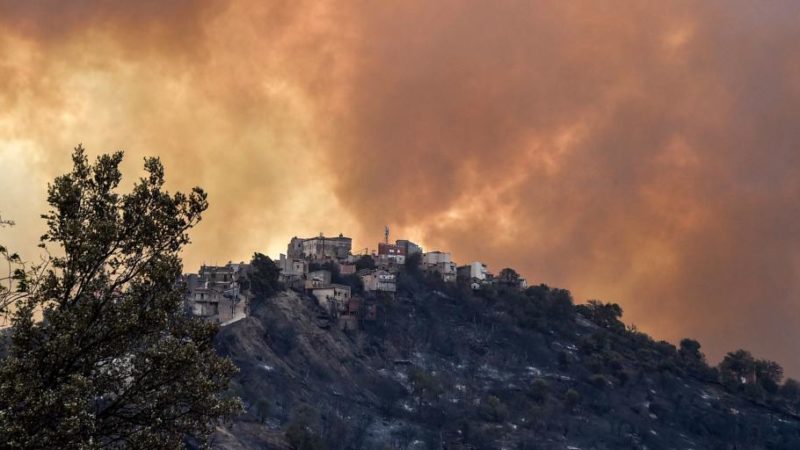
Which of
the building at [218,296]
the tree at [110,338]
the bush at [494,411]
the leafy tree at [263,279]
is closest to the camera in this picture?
the tree at [110,338]

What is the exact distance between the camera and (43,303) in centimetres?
3036

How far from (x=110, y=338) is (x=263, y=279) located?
166m

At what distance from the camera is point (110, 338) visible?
3134 centimetres

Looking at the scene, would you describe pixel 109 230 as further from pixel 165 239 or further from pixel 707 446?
pixel 707 446

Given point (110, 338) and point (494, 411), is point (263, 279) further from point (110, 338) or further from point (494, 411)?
point (110, 338)

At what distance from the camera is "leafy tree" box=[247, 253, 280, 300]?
19400 cm

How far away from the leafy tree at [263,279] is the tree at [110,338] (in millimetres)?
161339

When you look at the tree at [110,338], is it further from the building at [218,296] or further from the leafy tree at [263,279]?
the leafy tree at [263,279]

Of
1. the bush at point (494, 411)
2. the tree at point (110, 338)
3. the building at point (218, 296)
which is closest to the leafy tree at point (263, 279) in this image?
the building at point (218, 296)

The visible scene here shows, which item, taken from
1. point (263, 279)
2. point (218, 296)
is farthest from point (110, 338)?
point (263, 279)

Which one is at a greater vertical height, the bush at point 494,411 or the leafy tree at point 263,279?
the leafy tree at point 263,279

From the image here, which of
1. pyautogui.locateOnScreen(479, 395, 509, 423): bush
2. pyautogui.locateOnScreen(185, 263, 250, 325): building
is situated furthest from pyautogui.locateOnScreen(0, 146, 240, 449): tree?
pyautogui.locateOnScreen(479, 395, 509, 423): bush

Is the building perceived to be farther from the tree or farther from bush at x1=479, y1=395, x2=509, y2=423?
the tree

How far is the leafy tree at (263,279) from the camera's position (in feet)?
636
